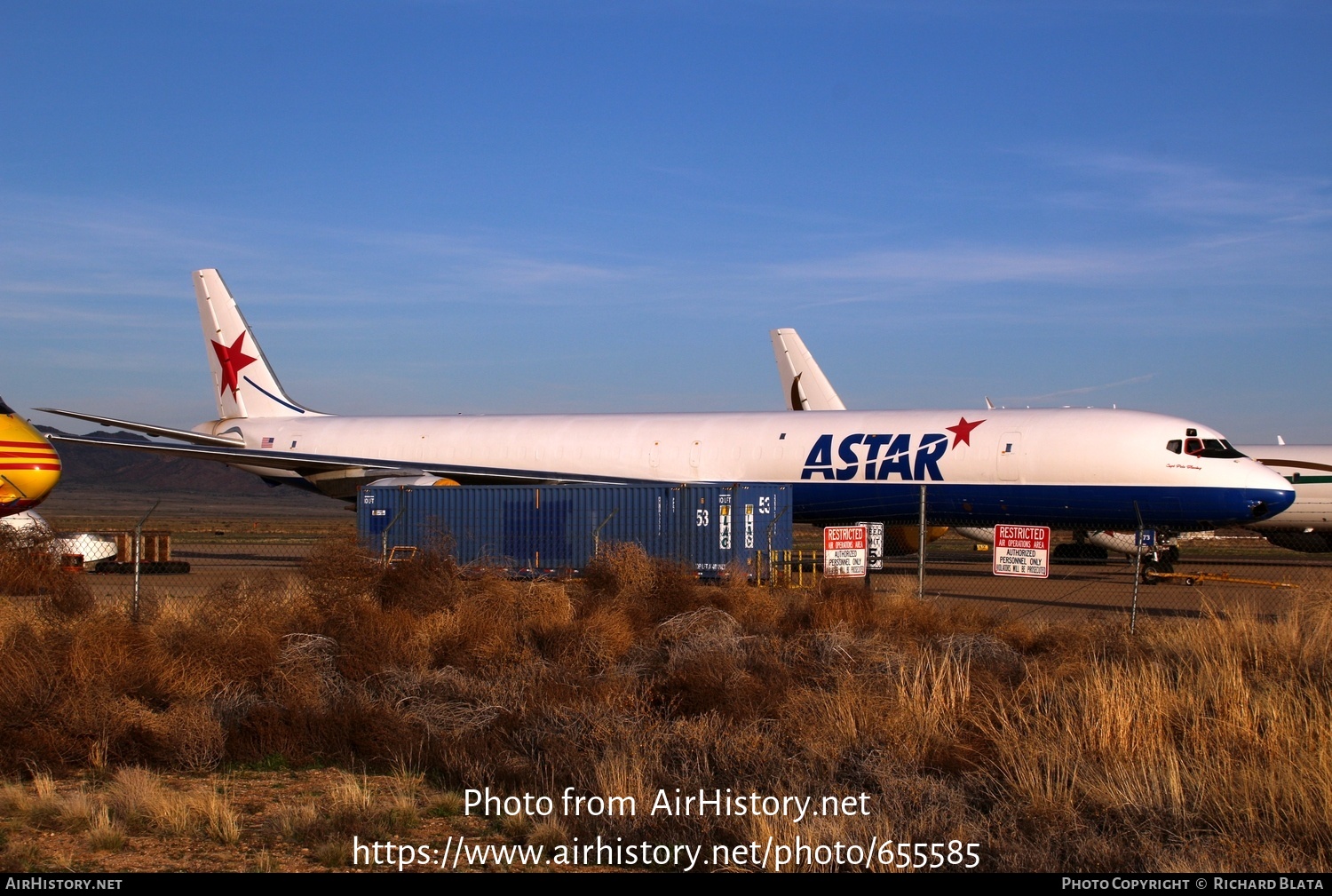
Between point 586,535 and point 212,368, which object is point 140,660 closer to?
point 586,535

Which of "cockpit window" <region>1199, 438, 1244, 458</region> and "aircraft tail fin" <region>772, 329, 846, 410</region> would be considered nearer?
"cockpit window" <region>1199, 438, 1244, 458</region>

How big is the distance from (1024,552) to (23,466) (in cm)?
1462

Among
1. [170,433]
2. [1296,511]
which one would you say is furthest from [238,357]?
[1296,511]

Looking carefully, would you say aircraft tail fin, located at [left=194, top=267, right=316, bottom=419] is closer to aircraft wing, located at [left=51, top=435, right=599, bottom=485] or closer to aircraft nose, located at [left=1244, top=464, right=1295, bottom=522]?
aircraft wing, located at [left=51, top=435, right=599, bottom=485]

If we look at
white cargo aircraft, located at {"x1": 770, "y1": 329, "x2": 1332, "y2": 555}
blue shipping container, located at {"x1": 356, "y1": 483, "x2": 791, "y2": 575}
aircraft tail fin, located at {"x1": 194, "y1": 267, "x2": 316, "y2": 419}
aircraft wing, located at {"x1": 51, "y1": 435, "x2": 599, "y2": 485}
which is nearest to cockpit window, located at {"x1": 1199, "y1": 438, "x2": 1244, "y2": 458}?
white cargo aircraft, located at {"x1": 770, "y1": 329, "x2": 1332, "y2": 555}

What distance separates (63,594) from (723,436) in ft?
61.9

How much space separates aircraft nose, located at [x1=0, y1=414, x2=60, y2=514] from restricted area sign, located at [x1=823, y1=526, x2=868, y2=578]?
11782mm

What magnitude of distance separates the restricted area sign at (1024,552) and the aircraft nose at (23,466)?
46.1 ft

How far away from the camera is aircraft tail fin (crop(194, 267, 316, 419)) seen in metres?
38.4

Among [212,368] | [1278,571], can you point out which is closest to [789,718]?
[1278,571]

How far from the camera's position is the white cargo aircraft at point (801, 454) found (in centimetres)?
2514

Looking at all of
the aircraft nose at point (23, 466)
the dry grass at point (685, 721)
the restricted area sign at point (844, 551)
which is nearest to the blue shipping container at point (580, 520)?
the restricted area sign at point (844, 551)

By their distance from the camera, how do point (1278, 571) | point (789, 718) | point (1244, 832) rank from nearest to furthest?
1. point (1244, 832)
2. point (789, 718)
3. point (1278, 571)

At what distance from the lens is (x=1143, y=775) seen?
24.8ft
